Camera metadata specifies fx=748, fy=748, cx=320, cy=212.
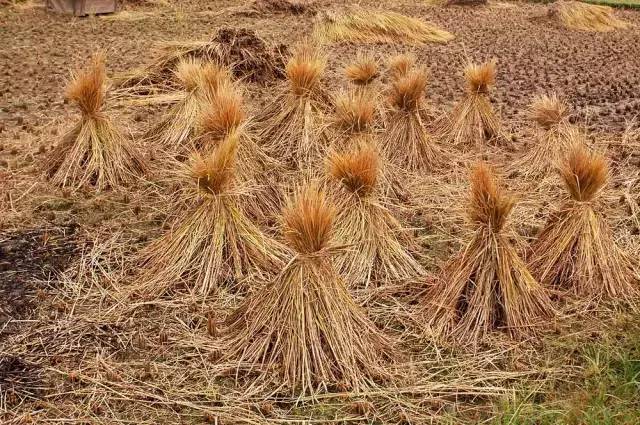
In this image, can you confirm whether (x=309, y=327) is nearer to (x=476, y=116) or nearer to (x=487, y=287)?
(x=487, y=287)

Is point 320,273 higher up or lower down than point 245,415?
higher up

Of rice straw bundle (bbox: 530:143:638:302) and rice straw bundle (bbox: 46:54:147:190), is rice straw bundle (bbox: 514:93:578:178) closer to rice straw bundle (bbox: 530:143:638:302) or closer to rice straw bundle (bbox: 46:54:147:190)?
rice straw bundle (bbox: 530:143:638:302)

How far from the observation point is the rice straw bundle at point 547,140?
5160 millimetres

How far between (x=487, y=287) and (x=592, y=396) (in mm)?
679

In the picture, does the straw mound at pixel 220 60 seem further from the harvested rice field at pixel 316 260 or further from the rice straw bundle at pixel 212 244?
the rice straw bundle at pixel 212 244

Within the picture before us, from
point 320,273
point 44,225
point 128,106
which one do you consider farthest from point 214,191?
point 128,106

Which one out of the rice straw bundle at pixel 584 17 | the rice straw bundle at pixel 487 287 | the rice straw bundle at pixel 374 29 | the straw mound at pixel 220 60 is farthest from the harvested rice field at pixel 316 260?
the rice straw bundle at pixel 584 17

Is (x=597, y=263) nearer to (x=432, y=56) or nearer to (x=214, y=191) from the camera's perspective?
(x=214, y=191)

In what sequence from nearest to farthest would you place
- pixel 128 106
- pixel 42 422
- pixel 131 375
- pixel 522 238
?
pixel 42 422
pixel 131 375
pixel 522 238
pixel 128 106

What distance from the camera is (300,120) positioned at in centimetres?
530

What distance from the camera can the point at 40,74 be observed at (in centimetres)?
754

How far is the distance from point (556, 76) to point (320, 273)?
19.0ft

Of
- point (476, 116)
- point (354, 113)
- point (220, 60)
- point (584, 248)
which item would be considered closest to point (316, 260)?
point (584, 248)

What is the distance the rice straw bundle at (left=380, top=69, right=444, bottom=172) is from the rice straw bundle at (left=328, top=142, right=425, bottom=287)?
4.31ft
